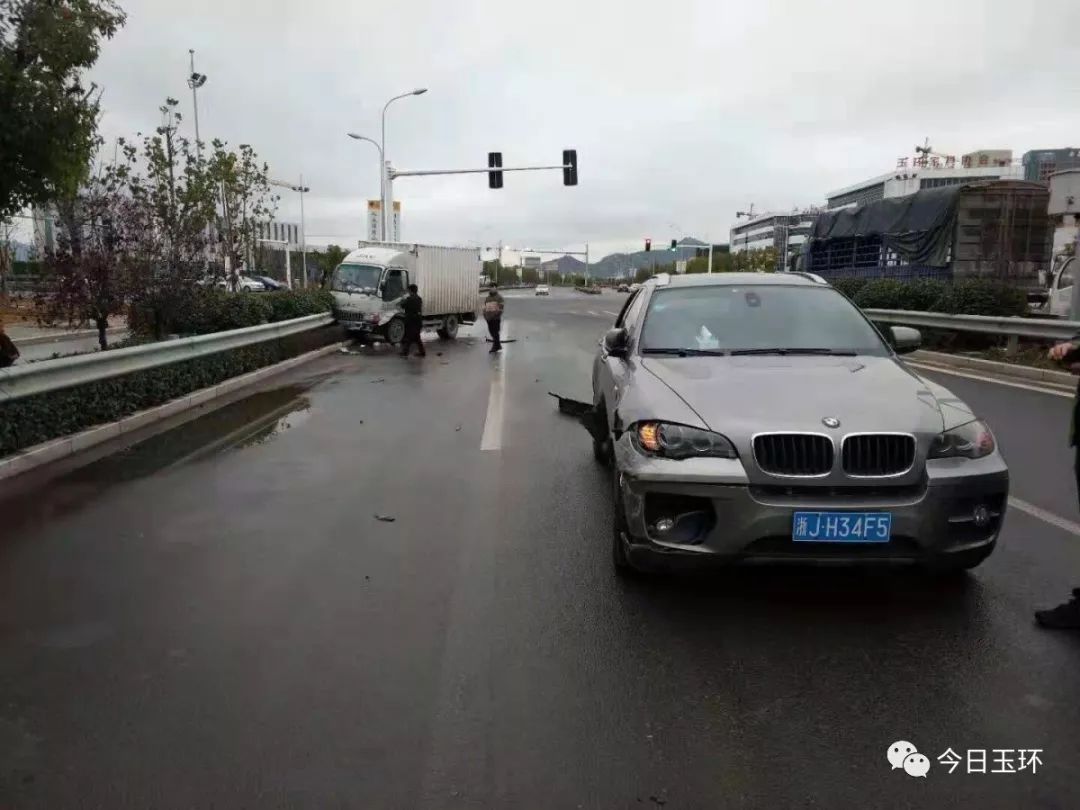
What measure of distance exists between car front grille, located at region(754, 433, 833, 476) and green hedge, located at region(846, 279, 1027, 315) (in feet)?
46.1

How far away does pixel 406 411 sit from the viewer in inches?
Answer: 412

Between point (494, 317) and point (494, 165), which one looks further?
point (494, 165)

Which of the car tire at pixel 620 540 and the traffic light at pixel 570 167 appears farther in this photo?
the traffic light at pixel 570 167

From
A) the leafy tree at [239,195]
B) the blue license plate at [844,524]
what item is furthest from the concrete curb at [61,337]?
the blue license plate at [844,524]

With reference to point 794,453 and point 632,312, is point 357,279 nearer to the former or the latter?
point 632,312

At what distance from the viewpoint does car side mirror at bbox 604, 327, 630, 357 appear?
5700mm

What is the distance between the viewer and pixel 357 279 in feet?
72.5

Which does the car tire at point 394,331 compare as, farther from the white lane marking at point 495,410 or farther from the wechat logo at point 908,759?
the wechat logo at point 908,759

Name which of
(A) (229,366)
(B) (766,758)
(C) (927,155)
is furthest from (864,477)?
(C) (927,155)

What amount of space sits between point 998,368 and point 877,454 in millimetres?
11608

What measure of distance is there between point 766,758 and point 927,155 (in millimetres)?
144929

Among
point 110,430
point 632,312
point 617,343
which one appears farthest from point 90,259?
point 617,343

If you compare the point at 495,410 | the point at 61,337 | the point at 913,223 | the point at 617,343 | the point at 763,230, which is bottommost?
the point at 495,410

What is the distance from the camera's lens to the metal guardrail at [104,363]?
712cm
